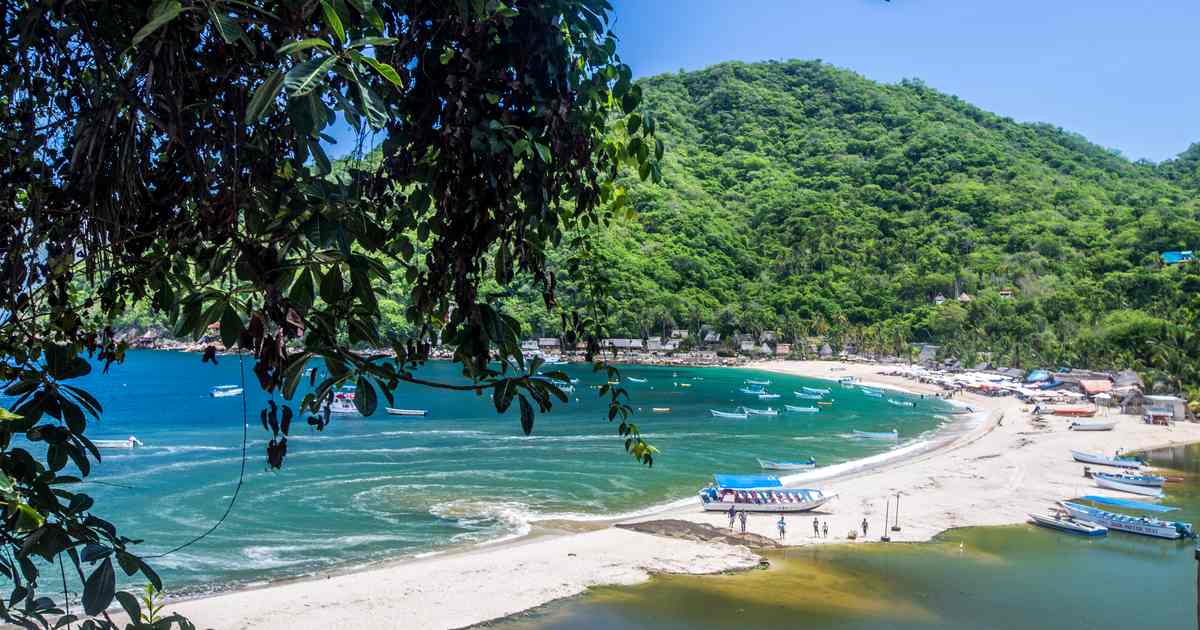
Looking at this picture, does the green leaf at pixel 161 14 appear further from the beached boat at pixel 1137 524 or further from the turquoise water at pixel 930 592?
the beached boat at pixel 1137 524

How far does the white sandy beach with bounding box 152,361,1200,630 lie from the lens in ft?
45.2

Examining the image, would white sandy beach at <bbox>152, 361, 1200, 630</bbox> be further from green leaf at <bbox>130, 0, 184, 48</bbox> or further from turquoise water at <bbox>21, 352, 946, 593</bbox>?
green leaf at <bbox>130, 0, 184, 48</bbox>

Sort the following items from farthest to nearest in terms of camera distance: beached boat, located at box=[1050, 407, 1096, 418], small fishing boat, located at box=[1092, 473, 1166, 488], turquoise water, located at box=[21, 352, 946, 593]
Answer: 1. beached boat, located at box=[1050, 407, 1096, 418]
2. small fishing boat, located at box=[1092, 473, 1166, 488]
3. turquoise water, located at box=[21, 352, 946, 593]

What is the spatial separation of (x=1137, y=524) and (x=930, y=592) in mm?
7579

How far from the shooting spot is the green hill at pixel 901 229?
62.4 metres

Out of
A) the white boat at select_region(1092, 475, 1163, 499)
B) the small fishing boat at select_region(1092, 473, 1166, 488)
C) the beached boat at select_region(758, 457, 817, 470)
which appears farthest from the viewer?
the beached boat at select_region(758, 457, 817, 470)

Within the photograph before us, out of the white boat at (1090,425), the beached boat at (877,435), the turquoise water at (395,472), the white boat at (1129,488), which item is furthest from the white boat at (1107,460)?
the white boat at (1090,425)

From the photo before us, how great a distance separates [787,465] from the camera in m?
27.7

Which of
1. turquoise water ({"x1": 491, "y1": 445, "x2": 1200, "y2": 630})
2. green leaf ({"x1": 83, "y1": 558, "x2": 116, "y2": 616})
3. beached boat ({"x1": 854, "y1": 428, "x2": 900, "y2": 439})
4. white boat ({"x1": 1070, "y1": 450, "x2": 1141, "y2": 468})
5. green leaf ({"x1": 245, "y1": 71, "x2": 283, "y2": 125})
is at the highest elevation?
green leaf ({"x1": 245, "y1": 71, "x2": 283, "y2": 125})

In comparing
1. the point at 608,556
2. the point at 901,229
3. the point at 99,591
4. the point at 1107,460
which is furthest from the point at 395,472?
the point at 901,229

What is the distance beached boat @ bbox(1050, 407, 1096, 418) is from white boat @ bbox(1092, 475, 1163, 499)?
17805 millimetres

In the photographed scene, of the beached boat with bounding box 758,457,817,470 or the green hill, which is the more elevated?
the green hill

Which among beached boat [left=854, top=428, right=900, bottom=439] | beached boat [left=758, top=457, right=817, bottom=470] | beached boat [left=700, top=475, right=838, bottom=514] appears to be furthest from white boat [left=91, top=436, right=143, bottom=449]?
beached boat [left=854, top=428, right=900, bottom=439]

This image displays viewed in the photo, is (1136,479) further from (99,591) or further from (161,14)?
(161,14)
